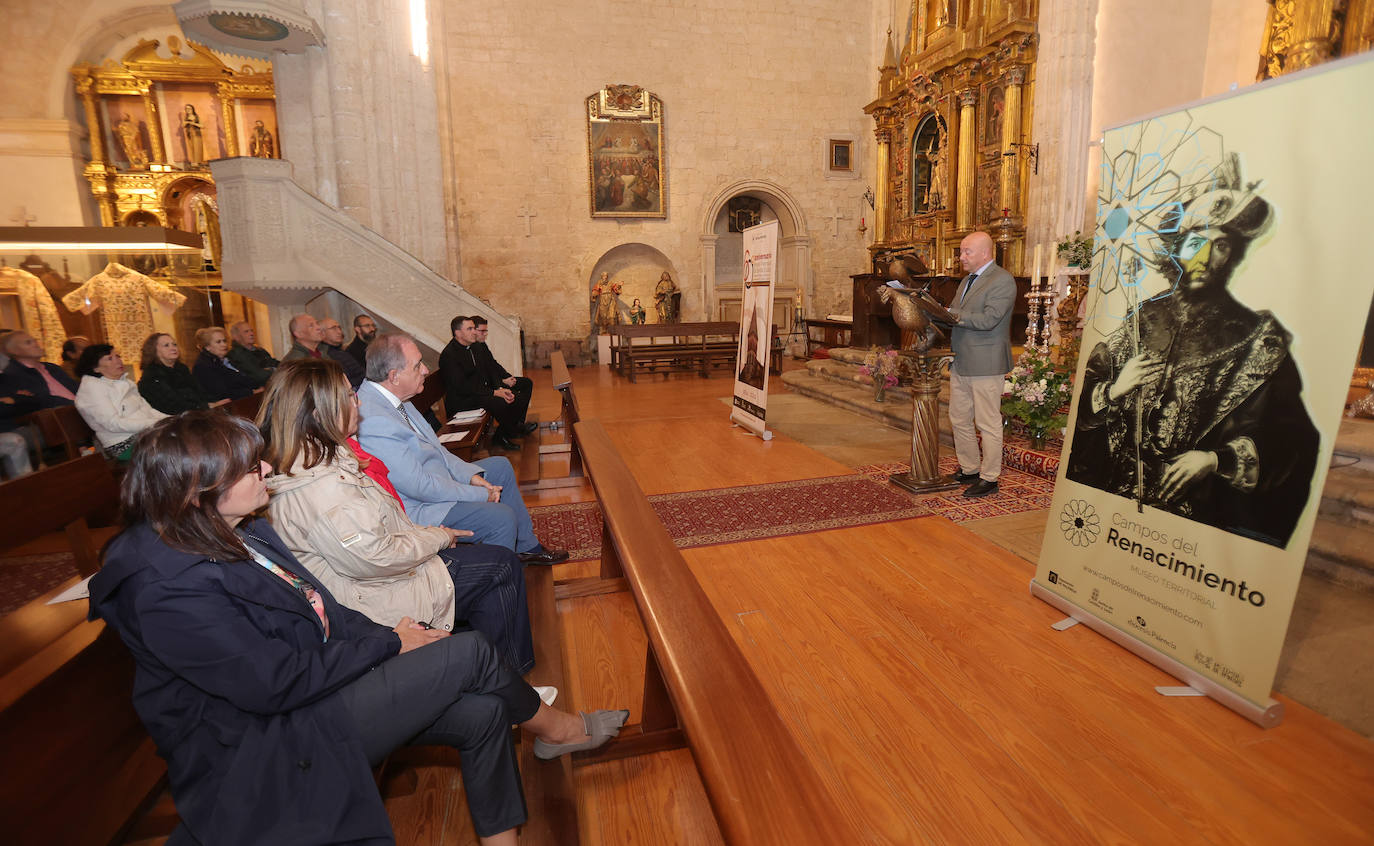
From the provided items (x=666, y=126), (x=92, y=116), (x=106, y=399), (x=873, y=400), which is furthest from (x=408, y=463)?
(x=92, y=116)

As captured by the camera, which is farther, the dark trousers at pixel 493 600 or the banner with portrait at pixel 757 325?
the banner with portrait at pixel 757 325

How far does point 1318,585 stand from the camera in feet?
10.1

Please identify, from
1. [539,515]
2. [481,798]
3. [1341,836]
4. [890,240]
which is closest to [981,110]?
[890,240]

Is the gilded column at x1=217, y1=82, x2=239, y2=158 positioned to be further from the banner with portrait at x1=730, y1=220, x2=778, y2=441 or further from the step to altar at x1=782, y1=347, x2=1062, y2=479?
the banner with portrait at x1=730, y1=220, x2=778, y2=441

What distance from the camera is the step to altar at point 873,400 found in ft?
16.2

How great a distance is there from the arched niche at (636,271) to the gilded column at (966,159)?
586cm

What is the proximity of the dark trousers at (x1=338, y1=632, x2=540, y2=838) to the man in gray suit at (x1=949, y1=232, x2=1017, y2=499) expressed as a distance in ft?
11.9

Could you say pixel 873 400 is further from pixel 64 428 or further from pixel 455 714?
pixel 64 428

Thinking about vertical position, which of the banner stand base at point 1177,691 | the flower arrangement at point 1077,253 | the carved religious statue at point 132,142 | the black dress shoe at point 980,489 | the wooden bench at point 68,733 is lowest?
the banner stand base at point 1177,691

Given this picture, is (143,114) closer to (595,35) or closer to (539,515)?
(595,35)

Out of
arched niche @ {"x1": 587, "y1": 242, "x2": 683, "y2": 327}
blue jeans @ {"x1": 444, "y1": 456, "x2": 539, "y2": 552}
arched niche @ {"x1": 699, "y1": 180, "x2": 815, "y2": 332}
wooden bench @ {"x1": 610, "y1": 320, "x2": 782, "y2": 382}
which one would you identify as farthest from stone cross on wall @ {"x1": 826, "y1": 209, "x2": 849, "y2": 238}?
blue jeans @ {"x1": 444, "y1": 456, "x2": 539, "y2": 552}

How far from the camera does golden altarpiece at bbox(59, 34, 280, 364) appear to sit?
11.6 meters

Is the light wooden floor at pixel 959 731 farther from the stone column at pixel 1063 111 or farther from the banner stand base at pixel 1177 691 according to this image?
the stone column at pixel 1063 111

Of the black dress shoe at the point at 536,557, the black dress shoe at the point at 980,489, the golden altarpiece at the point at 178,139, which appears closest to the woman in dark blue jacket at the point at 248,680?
the black dress shoe at the point at 536,557
